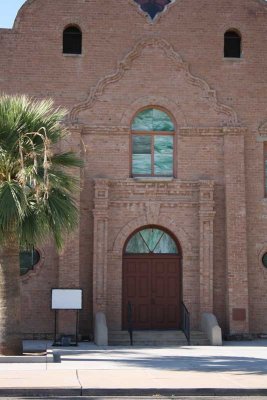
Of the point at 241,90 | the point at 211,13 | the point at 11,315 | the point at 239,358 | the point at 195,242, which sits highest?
the point at 211,13

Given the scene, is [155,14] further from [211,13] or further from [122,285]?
[122,285]

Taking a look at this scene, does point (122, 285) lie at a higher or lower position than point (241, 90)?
lower

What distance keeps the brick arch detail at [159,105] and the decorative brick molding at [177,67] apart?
101 cm

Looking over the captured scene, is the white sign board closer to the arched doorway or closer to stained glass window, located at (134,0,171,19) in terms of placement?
the arched doorway

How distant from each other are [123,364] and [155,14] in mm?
13856

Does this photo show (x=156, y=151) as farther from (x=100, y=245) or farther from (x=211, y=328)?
(x=211, y=328)

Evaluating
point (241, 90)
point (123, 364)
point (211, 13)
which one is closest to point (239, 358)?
point (123, 364)

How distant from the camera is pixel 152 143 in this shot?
1011 inches

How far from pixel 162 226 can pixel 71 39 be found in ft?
24.0

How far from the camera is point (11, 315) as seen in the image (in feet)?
60.9

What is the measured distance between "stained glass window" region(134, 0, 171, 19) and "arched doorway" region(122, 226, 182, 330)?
7.78m

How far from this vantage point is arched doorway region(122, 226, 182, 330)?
2497 cm

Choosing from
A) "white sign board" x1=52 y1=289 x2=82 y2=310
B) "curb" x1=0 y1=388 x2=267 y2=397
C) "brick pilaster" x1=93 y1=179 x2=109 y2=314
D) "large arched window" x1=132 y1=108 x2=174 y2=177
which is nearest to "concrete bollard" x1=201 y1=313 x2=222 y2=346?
"brick pilaster" x1=93 y1=179 x2=109 y2=314

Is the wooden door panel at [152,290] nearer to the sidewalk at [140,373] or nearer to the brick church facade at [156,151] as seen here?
the brick church facade at [156,151]
